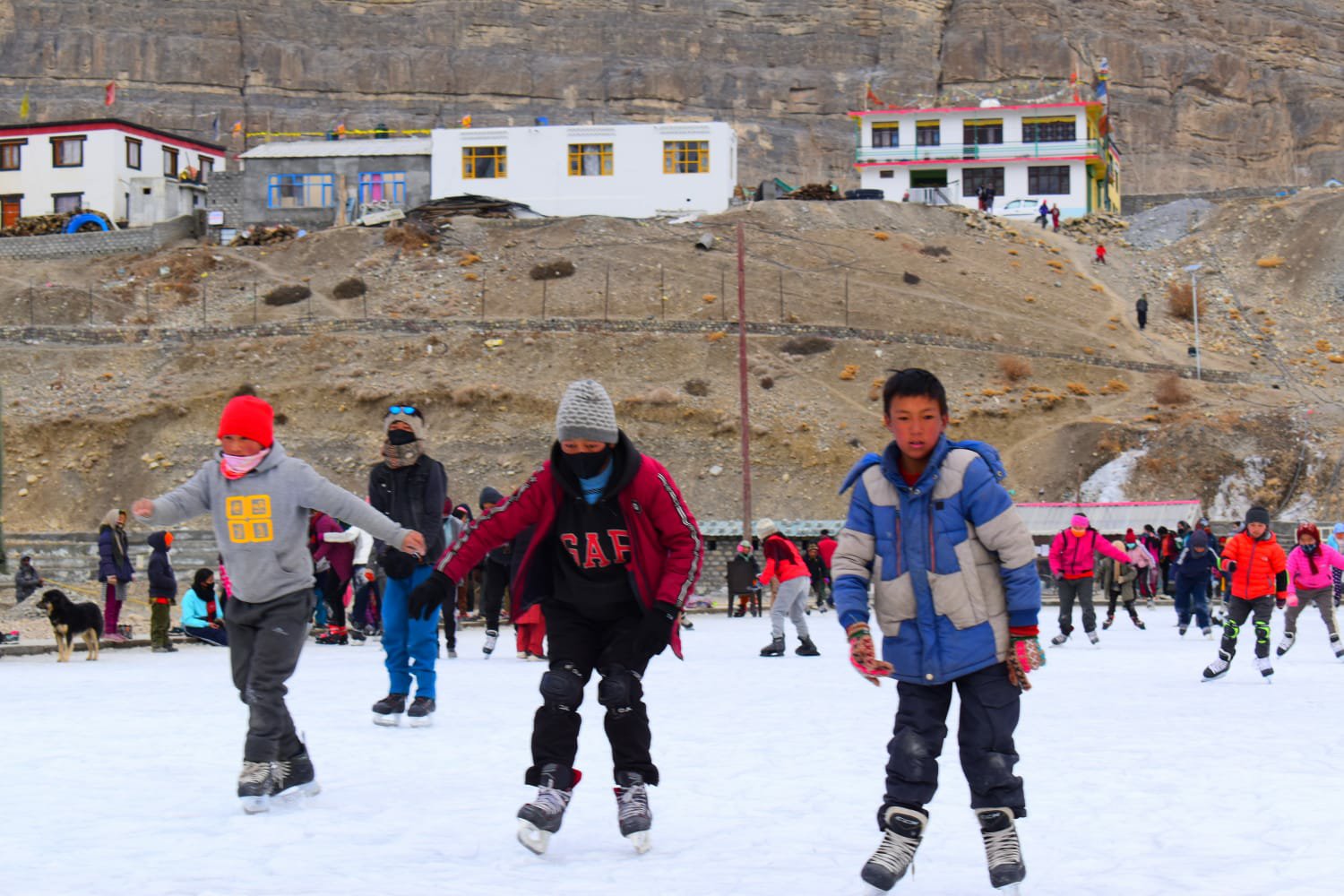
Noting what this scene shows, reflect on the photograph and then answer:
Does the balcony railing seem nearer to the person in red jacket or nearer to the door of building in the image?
the door of building

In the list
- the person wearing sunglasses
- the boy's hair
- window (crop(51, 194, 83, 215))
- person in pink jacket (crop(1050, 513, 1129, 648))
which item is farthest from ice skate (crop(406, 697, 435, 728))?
window (crop(51, 194, 83, 215))

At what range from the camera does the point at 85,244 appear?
60375 millimetres

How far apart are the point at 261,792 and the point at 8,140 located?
229ft

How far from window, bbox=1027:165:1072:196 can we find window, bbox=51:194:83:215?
1706 inches

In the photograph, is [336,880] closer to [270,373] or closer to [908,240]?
[270,373]

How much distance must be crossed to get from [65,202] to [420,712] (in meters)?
64.3

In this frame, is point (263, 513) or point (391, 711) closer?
point (263, 513)

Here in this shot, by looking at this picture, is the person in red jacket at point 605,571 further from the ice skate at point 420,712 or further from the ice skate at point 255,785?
the ice skate at point 420,712

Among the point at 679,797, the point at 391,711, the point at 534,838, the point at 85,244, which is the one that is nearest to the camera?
the point at 534,838

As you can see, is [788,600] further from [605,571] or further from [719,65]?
[719,65]

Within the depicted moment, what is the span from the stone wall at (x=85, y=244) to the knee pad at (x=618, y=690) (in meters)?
58.7

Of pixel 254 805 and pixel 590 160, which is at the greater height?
pixel 590 160

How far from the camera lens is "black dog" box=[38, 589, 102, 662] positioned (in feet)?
49.0

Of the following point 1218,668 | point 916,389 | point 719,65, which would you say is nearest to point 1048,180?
point 719,65
